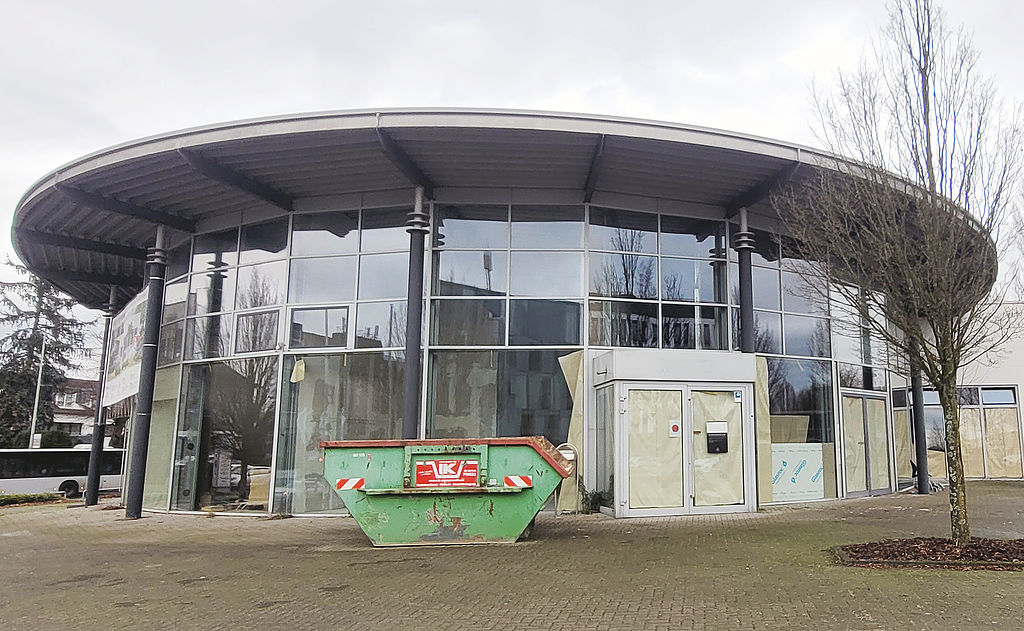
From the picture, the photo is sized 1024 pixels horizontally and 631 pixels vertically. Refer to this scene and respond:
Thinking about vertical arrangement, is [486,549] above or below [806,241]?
below

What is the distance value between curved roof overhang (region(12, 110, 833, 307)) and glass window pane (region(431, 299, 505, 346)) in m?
2.25

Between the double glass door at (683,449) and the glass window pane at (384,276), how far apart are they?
15.3ft

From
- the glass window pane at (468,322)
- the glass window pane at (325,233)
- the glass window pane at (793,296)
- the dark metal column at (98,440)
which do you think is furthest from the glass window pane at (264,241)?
the glass window pane at (793,296)

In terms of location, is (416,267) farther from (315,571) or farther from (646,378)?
(315,571)

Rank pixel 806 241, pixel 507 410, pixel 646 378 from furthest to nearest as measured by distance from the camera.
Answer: pixel 507 410, pixel 646 378, pixel 806 241

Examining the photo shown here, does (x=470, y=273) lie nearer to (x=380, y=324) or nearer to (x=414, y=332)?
(x=414, y=332)

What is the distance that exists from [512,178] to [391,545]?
7.10 m

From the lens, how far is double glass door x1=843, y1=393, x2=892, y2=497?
51.7 ft

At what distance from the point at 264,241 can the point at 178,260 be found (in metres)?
2.92

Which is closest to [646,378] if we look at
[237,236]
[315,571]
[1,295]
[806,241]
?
[806,241]

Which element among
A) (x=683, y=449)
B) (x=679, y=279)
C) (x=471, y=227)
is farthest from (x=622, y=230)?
(x=683, y=449)

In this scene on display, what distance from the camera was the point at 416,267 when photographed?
13422mm

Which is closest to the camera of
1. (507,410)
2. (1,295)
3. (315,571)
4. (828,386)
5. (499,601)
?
(499,601)

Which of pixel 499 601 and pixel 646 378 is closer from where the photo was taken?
pixel 499 601
